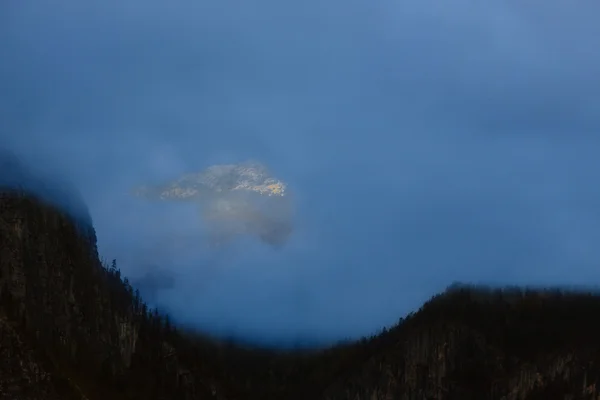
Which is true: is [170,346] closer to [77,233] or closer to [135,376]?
[135,376]

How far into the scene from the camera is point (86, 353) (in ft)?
Answer: 471

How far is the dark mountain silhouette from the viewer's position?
139m

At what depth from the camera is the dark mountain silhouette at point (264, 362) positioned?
13925 cm

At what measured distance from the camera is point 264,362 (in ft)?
625

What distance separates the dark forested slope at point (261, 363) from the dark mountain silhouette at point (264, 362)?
0.21 m

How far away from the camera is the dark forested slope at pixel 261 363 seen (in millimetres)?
139250

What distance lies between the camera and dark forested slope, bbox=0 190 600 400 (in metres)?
139

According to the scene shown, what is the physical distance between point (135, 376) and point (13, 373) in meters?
40.5

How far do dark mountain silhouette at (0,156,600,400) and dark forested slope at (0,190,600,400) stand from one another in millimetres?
215

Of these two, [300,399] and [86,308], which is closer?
[86,308]

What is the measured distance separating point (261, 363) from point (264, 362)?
0.83m

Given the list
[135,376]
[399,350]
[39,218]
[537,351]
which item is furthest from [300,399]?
[39,218]

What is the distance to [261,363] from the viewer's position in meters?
190

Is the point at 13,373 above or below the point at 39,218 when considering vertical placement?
below
